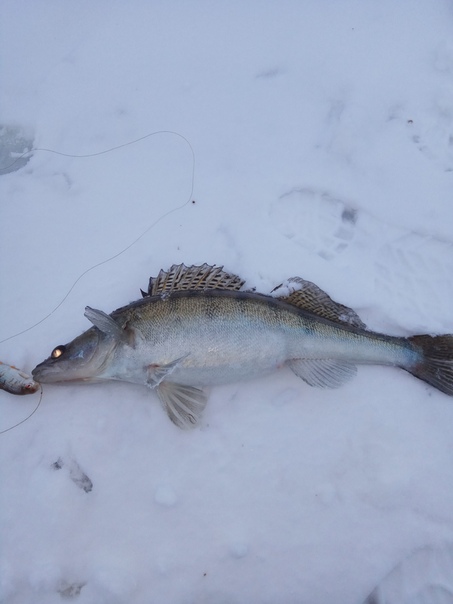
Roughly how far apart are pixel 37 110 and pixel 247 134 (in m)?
1.47

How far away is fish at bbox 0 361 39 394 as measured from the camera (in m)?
2.54

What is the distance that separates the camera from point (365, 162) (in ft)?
Result: 9.56

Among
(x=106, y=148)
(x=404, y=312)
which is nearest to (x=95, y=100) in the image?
(x=106, y=148)

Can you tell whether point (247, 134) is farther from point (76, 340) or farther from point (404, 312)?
point (76, 340)

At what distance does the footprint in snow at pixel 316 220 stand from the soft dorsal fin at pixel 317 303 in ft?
1.08

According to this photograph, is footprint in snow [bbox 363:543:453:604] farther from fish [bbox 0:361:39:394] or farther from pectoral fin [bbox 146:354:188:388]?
fish [bbox 0:361:39:394]

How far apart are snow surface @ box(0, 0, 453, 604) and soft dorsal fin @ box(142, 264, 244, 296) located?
12.0 inches

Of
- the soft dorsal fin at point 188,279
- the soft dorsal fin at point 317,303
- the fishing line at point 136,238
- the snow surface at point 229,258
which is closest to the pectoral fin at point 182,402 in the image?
the snow surface at point 229,258

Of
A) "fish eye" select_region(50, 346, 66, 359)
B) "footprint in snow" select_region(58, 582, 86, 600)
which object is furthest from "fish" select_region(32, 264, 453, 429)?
"footprint in snow" select_region(58, 582, 86, 600)

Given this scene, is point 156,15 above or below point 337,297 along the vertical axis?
above

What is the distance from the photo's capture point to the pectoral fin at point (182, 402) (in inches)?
97.0

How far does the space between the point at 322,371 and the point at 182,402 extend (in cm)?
79

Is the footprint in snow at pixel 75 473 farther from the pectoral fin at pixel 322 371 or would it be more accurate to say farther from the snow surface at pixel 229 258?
the pectoral fin at pixel 322 371

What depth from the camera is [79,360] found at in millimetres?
2420
